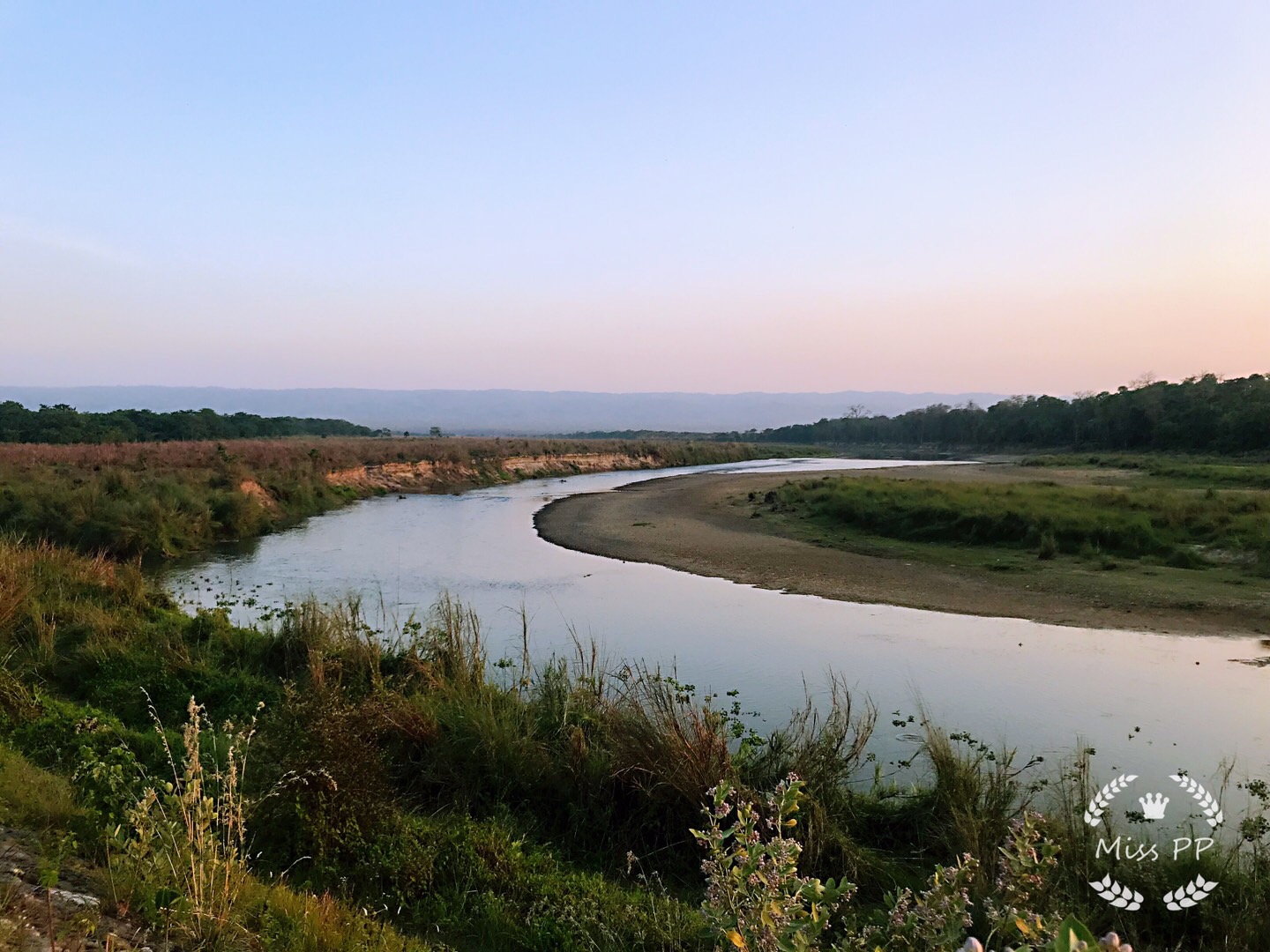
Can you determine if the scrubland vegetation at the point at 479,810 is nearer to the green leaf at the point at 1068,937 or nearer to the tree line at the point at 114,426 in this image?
the green leaf at the point at 1068,937

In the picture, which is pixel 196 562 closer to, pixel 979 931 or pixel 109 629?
pixel 109 629

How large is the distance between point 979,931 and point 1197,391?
71.5 m

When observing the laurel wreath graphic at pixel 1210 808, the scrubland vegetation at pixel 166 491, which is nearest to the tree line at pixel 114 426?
the scrubland vegetation at pixel 166 491

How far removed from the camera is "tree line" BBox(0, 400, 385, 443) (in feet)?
152

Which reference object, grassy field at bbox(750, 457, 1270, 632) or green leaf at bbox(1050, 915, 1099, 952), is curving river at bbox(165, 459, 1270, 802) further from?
green leaf at bbox(1050, 915, 1099, 952)

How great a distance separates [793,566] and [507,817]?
44.7ft

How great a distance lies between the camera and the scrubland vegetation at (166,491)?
18656 mm

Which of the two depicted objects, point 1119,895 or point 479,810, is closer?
point 1119,895

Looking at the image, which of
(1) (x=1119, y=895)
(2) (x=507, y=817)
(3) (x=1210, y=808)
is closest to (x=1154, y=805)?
(3) (x=1210, y=808)

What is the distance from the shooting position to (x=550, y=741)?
6.56 meters

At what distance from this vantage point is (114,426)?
5275cm

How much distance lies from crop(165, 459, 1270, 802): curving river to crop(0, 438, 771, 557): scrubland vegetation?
1.91m

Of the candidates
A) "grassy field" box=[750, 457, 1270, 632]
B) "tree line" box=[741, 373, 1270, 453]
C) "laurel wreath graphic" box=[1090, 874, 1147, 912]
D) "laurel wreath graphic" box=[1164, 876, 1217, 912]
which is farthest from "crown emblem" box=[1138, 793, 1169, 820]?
"tree line" box=[741, 373, 1270, 453]

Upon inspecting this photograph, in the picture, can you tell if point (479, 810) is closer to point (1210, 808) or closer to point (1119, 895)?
point (1119, 895)
